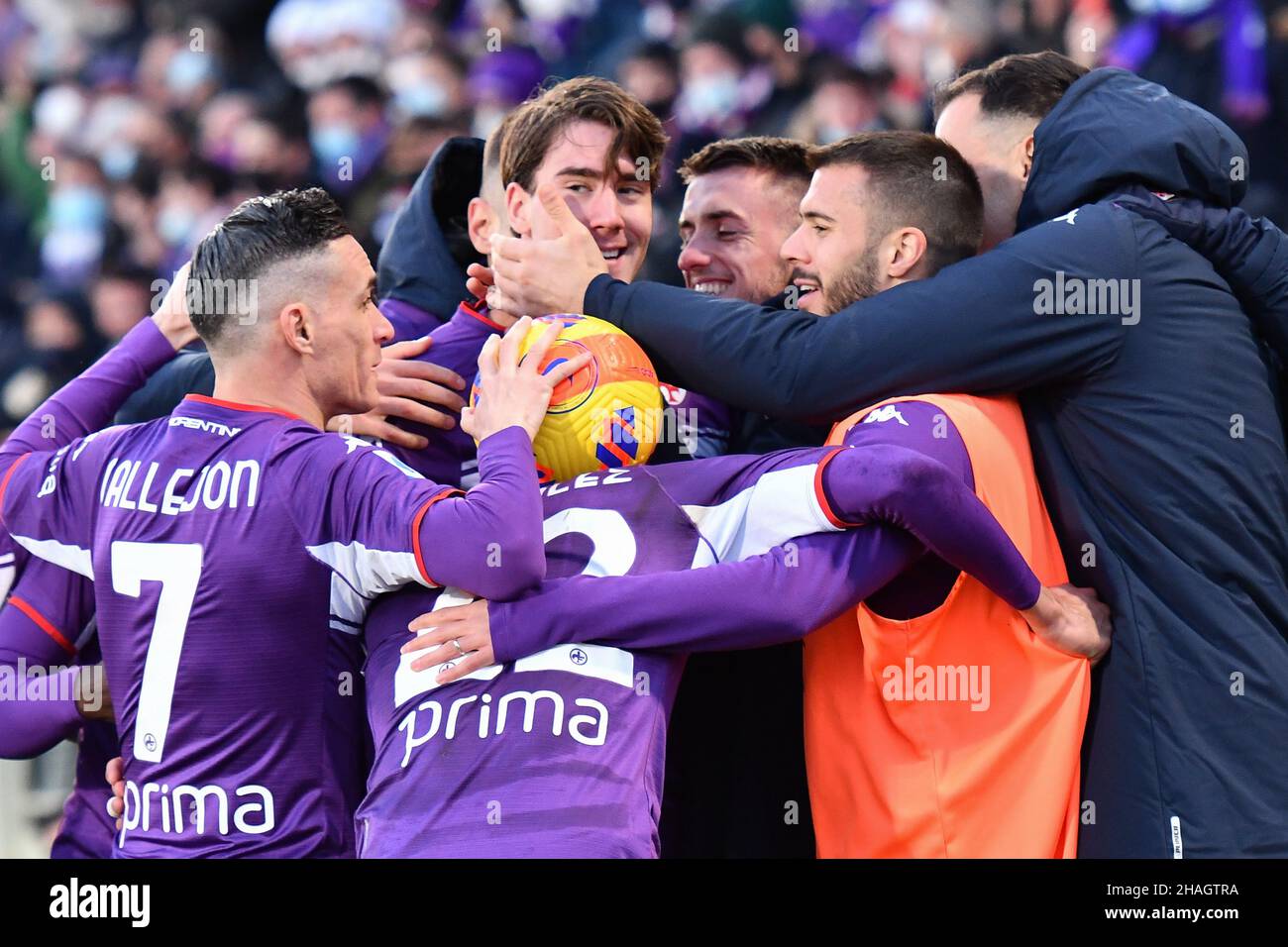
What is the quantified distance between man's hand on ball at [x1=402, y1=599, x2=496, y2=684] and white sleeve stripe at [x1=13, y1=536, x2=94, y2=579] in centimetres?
79

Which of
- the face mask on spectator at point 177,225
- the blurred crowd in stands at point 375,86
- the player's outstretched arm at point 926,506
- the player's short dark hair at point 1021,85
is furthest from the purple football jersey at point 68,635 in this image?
the face mask on spectator at point 177,225

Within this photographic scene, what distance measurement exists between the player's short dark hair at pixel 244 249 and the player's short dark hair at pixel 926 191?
1.29 metres

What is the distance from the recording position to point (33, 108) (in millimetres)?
9789

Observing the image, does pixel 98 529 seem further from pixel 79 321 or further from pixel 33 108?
pixel 33 108

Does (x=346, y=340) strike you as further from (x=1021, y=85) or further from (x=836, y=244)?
(x=1021, y=85)

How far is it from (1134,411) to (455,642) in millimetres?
1576

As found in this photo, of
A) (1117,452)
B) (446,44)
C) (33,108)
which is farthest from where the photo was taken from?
(33,108)

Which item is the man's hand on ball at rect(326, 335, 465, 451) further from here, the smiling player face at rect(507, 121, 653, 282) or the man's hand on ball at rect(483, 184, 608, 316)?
the smiling player face at rect(507, 121, 653, 282)

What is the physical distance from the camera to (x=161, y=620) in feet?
10.2

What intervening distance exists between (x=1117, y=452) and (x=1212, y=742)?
2.13ft

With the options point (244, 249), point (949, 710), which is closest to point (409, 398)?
point (244, 249)

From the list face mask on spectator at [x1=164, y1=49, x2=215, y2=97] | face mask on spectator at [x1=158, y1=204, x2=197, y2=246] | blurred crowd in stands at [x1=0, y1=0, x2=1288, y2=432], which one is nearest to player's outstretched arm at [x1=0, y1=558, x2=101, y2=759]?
blurred crowd in stands at [x1=0, y1=0, x2=1288, y2=432]

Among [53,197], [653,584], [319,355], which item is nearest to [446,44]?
[53,197]

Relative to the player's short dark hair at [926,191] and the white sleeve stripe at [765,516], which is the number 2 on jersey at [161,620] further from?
the player's short dark hair at [926,191]
